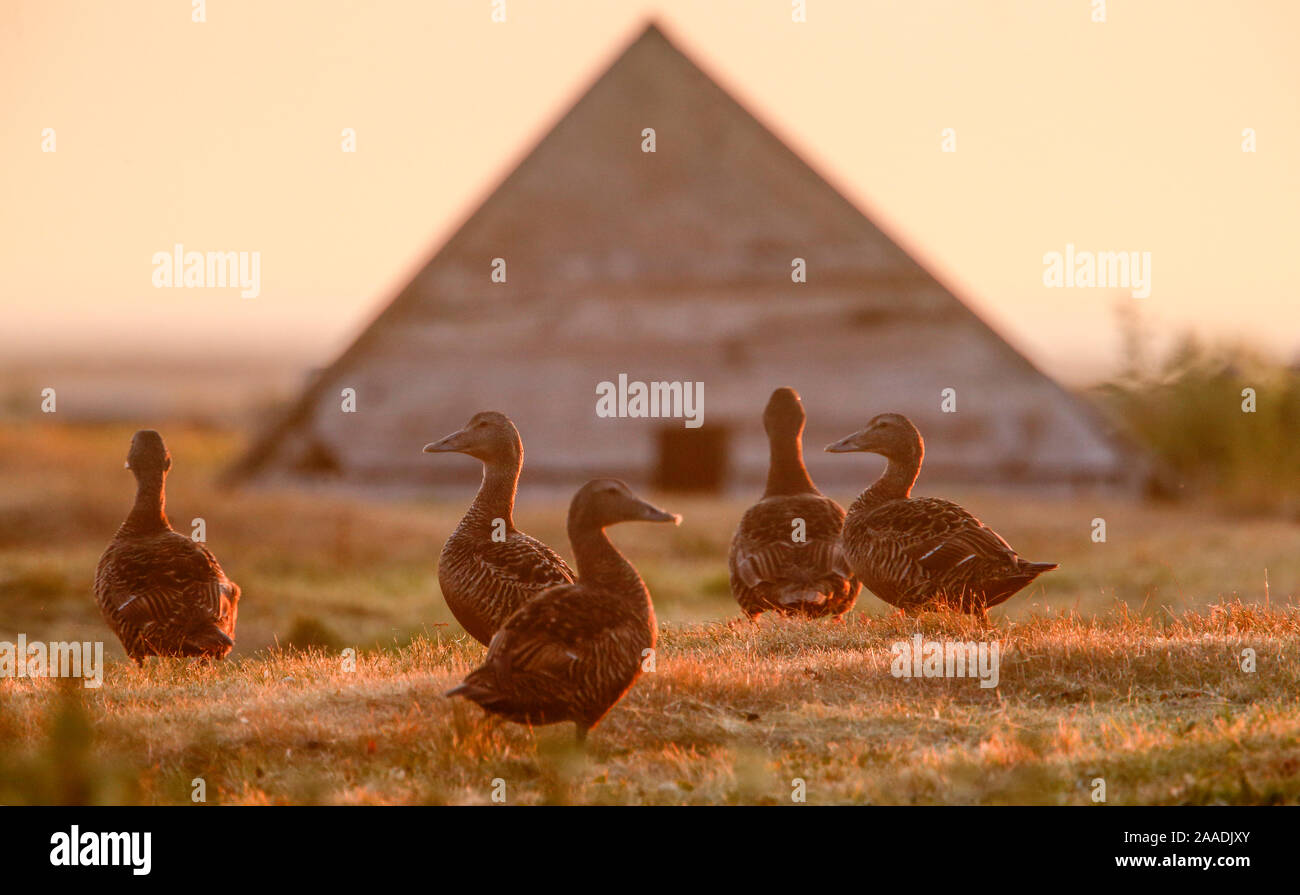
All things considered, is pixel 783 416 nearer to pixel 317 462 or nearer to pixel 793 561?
pixel 793 561

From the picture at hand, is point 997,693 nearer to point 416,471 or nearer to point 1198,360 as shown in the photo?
point 416,471

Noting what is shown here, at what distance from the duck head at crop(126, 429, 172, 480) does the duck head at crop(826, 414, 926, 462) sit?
5814 millimetres

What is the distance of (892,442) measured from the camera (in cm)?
1195

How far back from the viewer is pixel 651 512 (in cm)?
821

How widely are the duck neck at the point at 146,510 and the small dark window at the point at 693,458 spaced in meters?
15.4

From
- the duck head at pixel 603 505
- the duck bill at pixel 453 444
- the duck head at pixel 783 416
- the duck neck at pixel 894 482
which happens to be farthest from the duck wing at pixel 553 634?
the duck head at pixel 783 416

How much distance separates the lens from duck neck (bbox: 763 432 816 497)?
498 inches

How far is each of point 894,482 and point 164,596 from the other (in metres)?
6.21

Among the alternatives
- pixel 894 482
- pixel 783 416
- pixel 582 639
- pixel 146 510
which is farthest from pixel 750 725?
pixel 146 510

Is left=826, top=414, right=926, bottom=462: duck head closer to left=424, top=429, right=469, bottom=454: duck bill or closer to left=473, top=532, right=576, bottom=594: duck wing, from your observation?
left=473, top=532, right=576, bottom=594: duck wing

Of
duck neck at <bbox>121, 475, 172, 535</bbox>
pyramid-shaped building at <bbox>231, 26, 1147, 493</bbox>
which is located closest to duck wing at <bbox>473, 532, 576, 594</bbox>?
duck neck at <bbox>121, 475, 172, 535</bbox>

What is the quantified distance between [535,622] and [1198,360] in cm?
2221
